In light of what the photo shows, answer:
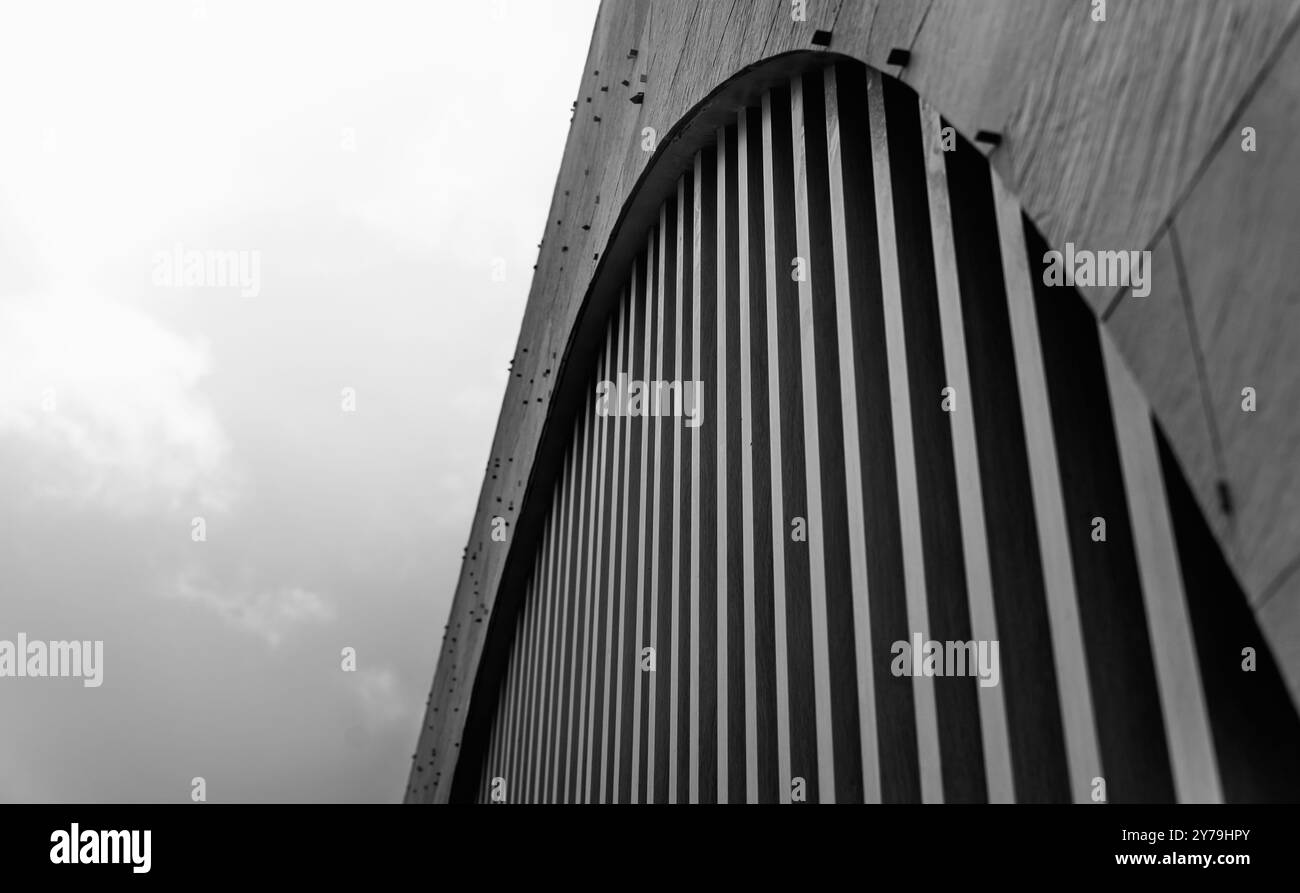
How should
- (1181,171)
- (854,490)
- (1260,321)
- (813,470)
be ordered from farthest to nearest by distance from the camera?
(813,470), (854,490), (1181,171), (1260,321)

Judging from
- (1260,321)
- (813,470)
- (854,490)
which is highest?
(813,470)

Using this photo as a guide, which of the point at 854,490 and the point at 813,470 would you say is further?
the point at 813,470

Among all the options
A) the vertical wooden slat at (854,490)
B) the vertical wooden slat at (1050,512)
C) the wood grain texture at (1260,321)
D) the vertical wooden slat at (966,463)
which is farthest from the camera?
the vertical wooden slat at (854,490)

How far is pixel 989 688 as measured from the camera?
1.55 m

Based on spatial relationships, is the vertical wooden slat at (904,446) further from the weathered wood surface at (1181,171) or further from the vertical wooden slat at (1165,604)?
the vertical wooden slat at (1165,604)

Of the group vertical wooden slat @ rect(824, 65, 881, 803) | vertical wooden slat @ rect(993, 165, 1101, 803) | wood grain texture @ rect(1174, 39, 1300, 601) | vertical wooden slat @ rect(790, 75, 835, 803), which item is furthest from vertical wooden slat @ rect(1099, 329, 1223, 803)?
vertical wooden slat @ rect(790, 75, 835, 803)

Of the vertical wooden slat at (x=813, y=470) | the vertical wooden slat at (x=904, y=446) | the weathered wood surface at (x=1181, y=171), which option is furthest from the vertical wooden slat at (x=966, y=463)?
the vertical wooden slat at (x=813, y=470)

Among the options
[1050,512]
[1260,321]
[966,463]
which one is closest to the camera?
[1260,321]

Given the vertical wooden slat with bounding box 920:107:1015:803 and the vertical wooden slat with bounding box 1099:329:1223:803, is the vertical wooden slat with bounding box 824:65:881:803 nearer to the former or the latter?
the vertical wooden slat with bounding box 920:107:1015:803

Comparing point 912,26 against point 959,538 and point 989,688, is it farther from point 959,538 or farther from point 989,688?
point 989,688

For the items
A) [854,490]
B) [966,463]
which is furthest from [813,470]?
[966,463]

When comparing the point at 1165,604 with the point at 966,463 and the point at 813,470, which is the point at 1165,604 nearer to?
the point at 966,463
